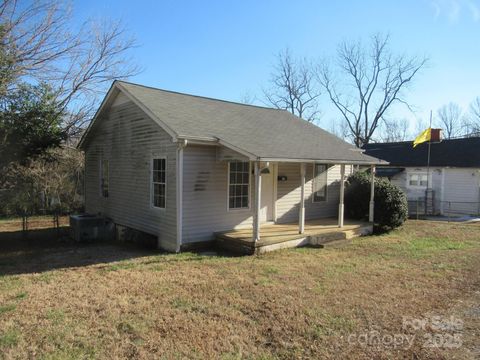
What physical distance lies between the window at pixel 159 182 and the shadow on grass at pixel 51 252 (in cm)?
136

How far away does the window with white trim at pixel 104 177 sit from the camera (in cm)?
1256

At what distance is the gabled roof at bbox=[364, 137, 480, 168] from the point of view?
18.8 meters

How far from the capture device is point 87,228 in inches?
434

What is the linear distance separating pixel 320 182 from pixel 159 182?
6.28m

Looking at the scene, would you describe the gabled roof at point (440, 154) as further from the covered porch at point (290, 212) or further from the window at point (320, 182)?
the window at point (320, 182)

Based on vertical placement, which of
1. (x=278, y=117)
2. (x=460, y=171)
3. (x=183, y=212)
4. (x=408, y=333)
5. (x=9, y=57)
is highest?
(x=9, y=57)

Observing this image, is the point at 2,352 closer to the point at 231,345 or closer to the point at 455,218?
the point at 231,345

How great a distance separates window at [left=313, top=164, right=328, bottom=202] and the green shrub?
3.61ft

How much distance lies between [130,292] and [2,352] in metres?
2.17

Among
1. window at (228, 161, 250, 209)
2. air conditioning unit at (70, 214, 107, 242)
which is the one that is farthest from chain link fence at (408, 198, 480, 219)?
air conditioning unit at (70, 214, 107, 242)

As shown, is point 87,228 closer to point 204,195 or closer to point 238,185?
point 204,195

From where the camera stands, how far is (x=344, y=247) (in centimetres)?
991

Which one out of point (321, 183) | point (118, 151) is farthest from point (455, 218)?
point (118, 151)

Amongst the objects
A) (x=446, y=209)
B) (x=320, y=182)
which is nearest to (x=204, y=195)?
(x=320, y=182)
